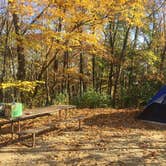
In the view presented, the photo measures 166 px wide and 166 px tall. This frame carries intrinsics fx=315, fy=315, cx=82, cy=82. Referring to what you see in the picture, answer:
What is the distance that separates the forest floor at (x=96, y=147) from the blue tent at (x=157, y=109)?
16.0 inches

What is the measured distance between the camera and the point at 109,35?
2389cm

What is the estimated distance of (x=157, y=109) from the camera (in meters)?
9.73

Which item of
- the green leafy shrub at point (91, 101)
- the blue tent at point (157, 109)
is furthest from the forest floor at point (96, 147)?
the green leafy shrub at point (91, 101)

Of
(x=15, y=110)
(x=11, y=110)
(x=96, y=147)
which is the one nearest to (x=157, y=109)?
(x=96, y=147)

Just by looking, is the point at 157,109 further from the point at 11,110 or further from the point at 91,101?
the point at 11,110

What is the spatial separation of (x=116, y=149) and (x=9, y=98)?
61.4 feet

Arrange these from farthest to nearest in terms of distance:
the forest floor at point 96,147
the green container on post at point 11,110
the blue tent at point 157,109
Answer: the blue tent at point 157,109, the green container on post at point 11,110, the forest floor at point 96,147

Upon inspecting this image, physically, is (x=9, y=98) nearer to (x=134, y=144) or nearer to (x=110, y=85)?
(x=110, y=85)

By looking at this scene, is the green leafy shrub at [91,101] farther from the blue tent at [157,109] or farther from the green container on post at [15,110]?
the green container on post at [15,110]

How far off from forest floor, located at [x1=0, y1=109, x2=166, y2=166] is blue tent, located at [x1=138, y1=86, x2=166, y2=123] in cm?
41

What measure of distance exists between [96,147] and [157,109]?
11.9 ft

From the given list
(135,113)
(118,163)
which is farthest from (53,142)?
(135,113)

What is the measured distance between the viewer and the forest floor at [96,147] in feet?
19.1

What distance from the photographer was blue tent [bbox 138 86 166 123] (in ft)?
31.5
